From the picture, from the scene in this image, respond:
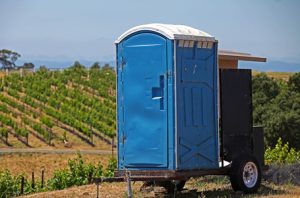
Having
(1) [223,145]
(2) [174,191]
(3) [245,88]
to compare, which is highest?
(3) [245,88]

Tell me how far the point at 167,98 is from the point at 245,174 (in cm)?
202

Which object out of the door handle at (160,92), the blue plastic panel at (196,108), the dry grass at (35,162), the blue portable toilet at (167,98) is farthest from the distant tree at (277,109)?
the door handle at (160,92)

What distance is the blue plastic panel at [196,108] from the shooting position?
11.4 m

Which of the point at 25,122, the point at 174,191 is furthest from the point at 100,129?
the point at 174,191

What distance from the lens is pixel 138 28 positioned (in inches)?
461

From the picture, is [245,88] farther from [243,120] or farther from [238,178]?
[238,178]

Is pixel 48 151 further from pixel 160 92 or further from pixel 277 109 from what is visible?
pixel 160 92

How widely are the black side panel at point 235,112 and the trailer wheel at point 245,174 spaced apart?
0.67 feet

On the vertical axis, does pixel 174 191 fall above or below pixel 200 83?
below

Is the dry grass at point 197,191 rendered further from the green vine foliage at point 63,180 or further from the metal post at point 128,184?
the green vine foliage at point 63,180

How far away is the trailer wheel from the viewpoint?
12038 millimetres

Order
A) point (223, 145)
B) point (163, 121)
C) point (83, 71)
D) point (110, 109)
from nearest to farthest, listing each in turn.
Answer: point (163, 121), point (223, 145), point (110, 109), point (83, 71)

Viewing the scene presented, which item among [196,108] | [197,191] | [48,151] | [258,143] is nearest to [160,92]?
[196,108]

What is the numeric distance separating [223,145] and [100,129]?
32781mm
